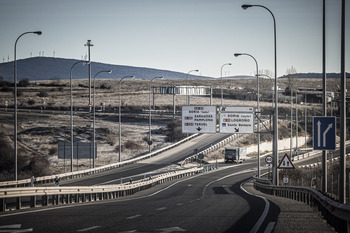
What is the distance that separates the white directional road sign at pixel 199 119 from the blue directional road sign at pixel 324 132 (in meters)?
30.3

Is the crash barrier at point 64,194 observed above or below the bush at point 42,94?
below

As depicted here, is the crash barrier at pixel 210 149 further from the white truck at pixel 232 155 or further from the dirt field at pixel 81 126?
the dirt field at pixel 81 126

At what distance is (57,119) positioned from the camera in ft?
338

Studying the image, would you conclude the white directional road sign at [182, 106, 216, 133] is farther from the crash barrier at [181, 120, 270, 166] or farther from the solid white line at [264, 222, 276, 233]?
the solid white line at [264, 222, 276, 233]

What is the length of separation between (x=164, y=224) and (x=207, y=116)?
Result: 3513 cm

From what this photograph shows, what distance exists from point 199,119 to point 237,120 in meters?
4.13

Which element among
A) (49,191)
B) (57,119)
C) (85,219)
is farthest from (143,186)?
(57,119)

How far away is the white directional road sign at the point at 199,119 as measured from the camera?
49.9m

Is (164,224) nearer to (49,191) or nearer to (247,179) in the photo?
(49,191)

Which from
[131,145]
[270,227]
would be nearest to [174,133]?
[131,145]

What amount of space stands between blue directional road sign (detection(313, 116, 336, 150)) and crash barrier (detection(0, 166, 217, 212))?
36.6ft

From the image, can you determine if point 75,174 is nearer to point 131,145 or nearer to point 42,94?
point 131,145

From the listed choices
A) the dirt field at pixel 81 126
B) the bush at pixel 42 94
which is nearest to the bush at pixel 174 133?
the dirt field at pixel 81 126

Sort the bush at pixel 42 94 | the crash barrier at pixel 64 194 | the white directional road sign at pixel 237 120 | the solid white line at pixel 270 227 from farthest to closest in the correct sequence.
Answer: the bush at pixel 42 94 < the white directional road sign at pixel 237 120 < the crash barrier at pixel 64 194 < the solid white line at pixel 270 227
